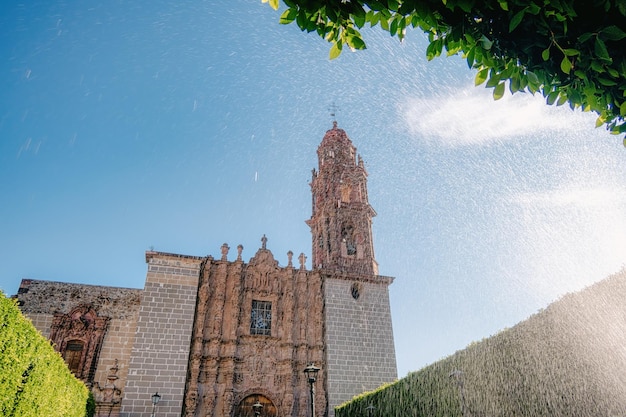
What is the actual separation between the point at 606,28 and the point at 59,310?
71.5 feet

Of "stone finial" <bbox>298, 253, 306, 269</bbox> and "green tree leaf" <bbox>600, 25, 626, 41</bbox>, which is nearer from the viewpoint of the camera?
"green tree leaf" <bbox>600, 25, 626, 41</bbox>

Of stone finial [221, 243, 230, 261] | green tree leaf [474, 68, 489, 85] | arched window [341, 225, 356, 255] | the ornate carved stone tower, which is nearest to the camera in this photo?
green tree leaf [474, 68, 489, 85]

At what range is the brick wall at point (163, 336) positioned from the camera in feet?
57.0

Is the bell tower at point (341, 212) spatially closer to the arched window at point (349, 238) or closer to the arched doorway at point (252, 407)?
the arched window at point (349, 238)

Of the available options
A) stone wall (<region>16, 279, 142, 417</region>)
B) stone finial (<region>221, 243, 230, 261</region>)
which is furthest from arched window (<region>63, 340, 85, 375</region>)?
stone finial (<region>221, 243, 230, 261</region>)

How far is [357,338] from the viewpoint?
21062 mm

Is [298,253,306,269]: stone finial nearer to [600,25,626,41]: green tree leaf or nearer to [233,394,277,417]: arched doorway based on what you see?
[233,394,277,417]: arched doorway

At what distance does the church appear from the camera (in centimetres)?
1791

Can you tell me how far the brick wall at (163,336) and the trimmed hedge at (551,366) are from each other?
1104cm

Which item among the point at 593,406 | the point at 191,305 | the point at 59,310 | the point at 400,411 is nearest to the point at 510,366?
the point at 593,406

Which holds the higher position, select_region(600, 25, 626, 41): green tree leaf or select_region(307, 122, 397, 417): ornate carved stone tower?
select_region(307, 122, 397, 417): ornate carved stone tower

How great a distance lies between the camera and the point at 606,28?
102 inches

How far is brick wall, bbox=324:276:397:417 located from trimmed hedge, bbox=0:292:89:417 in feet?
38.0

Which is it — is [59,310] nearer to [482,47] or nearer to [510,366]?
[510,366]
